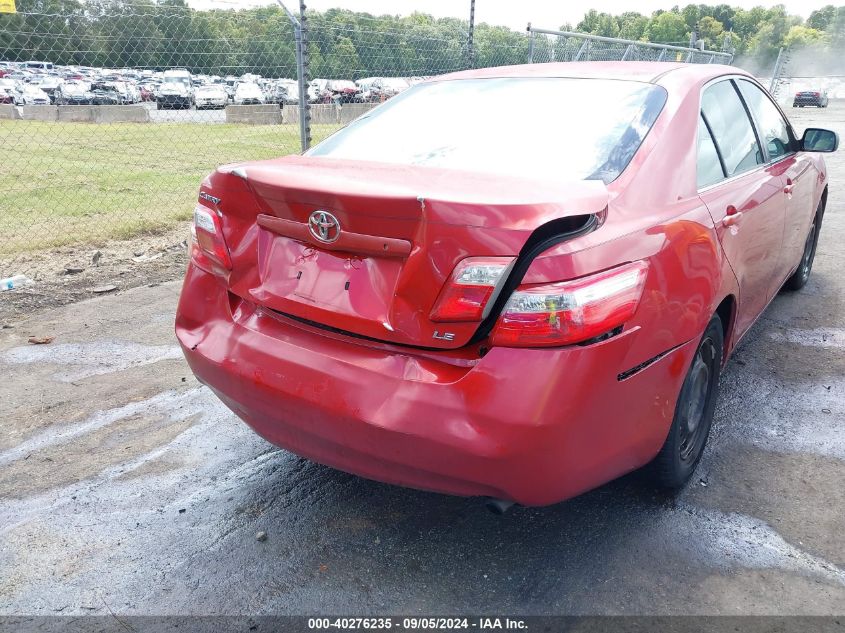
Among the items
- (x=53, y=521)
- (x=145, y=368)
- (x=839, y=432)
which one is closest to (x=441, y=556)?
(x=53, y=521)

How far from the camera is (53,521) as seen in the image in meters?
2.72

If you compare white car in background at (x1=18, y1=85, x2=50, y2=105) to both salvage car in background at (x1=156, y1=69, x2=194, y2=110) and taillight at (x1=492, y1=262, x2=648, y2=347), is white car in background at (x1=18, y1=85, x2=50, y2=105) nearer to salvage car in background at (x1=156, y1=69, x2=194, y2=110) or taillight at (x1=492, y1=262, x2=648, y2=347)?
salvage car in background at (x1=156, y1=69, x2=194, y2=110)

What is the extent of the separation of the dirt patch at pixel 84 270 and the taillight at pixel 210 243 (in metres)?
2.88

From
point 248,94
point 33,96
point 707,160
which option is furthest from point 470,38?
point 33,96

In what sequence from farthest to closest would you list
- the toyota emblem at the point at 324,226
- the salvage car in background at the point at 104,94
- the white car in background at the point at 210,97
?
the salvage car in background at the point at 104,94, the white car in background at the point at 210,97, the toyota emblem at the point at 324,226

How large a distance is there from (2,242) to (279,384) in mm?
5973

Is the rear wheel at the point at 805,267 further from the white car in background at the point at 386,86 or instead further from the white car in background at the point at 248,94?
the white car in background at the point at 248,94

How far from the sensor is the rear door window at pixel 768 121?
12.3ft

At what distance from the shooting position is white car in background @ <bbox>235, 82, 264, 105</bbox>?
1128 cm

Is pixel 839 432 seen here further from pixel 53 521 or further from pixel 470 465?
pixel 53 521

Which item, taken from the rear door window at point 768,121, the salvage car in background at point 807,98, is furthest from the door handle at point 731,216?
the salvage car in background at point 807,98

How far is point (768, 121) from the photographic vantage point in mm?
3994

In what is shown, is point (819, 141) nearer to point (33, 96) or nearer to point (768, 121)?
point (768, 121)

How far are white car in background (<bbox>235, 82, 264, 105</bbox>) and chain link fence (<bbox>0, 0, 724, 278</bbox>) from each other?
52 mm
